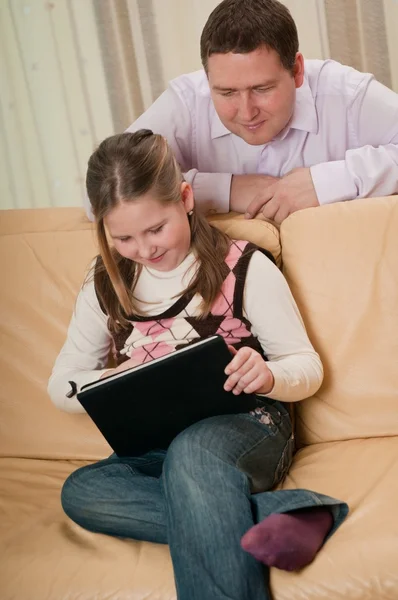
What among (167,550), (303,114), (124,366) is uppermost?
(303,114)

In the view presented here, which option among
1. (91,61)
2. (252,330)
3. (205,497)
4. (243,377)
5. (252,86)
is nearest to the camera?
(205,497)

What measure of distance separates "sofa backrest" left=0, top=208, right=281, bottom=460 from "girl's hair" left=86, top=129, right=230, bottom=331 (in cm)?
14

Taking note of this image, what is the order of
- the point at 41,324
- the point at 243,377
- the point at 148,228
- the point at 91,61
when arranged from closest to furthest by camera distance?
the point at 243,377 → the point at 148,228 → the point at 41,324 → the point at 91,61

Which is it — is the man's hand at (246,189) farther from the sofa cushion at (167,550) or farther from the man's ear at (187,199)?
the sofa cushion at (167,550)

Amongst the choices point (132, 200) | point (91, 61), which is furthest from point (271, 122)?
point (91, 61)

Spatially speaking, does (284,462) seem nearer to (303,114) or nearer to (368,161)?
(368,161)

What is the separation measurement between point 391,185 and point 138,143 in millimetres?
592

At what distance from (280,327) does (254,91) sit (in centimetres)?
54

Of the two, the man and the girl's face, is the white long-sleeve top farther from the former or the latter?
the man

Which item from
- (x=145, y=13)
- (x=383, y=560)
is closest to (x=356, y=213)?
(x=383, y=560)

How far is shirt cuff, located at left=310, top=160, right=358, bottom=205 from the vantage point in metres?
1.73

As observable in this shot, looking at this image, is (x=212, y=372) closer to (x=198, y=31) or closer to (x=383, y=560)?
(x=383, y=560)

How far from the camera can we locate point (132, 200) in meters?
1.46

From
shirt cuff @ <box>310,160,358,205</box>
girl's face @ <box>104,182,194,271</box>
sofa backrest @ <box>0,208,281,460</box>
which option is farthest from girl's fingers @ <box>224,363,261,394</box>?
shirt cuff @ <box>310,160,358,205</box>
